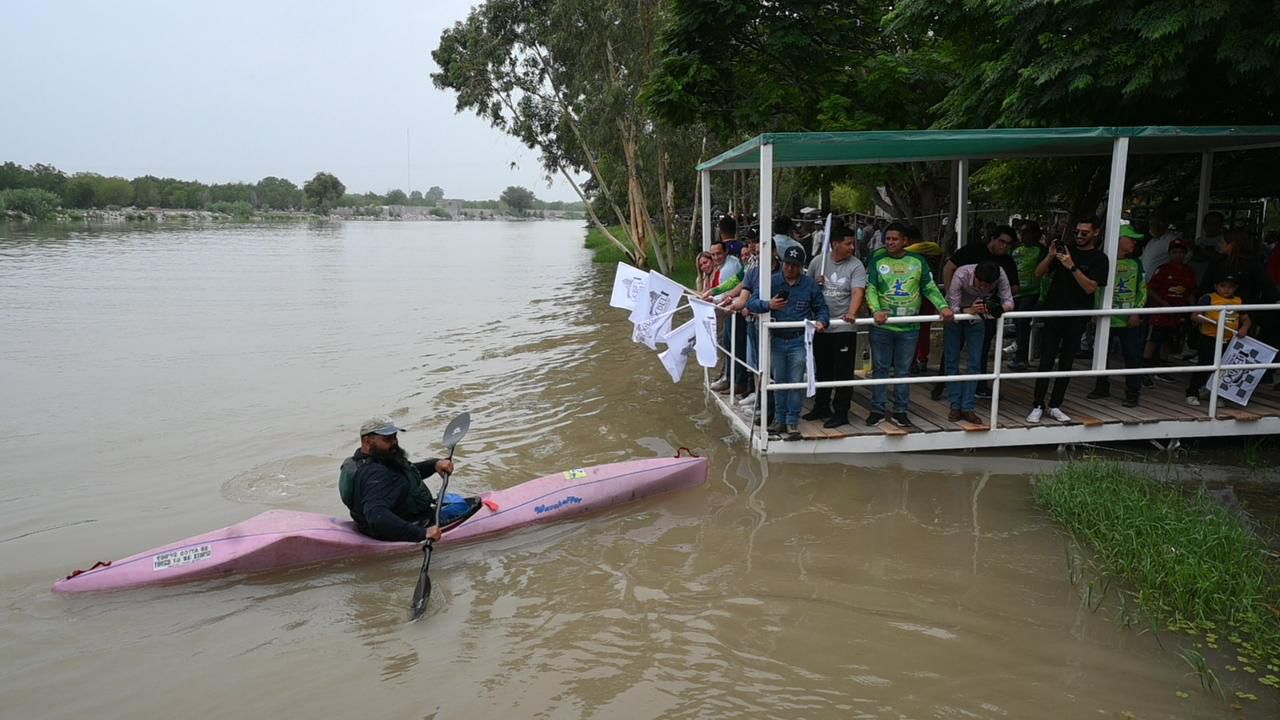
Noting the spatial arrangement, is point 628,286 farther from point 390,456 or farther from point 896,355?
point 390,456

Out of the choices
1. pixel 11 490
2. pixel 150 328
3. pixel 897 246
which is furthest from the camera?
pixel 150 328

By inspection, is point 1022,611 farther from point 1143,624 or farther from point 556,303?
point 556,303

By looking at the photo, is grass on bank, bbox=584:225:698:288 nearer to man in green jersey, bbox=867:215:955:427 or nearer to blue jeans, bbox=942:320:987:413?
blue jeans, bbox=942:320:987:413

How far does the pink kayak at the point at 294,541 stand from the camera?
19.5 ft

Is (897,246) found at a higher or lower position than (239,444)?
higher

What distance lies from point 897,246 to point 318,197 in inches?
7364

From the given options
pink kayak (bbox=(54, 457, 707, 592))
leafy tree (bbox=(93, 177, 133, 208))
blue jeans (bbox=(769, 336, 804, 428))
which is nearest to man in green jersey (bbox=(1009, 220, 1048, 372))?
blue jeans (bbox=(769, 336, 804, 428))

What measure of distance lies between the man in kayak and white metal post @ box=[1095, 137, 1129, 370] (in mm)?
5617

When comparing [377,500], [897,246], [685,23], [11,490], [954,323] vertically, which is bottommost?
[11,490]

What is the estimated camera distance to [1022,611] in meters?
5.21

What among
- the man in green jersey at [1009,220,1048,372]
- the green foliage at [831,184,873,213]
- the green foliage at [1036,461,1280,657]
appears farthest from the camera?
the green foliage at [831,184,873,213]

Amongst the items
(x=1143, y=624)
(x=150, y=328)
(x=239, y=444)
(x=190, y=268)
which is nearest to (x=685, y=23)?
(x=239, y=444)

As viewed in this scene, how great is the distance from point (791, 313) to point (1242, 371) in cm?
393

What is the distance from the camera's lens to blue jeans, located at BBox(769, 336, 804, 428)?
24.7 feet
